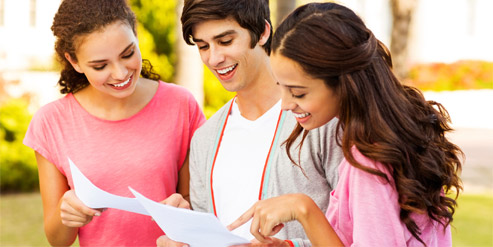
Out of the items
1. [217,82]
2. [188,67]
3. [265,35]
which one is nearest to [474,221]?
[188,67]

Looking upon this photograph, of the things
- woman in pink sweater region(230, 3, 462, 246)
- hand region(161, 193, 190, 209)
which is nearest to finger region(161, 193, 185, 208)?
hand region(161, 193, 190, 209)

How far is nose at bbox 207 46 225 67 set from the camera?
2.48 metres

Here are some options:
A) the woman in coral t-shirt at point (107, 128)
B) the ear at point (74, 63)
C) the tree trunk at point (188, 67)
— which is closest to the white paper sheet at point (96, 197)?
the woman in coral t-shirt at point (107, 128)

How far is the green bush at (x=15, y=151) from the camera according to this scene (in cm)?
816

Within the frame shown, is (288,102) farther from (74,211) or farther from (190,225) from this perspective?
(74,211)

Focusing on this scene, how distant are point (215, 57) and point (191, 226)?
75 centimetres

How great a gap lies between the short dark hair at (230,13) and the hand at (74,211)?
770mm

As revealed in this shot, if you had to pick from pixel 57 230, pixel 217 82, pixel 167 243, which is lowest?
pixel 217 82

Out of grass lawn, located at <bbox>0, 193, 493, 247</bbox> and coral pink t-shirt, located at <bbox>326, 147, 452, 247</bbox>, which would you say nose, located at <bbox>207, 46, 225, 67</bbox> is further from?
grass lawn, located at <bbox>0, 193, 493, 247</bbox>

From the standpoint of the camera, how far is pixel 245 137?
2.62 meters

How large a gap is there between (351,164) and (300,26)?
44cm

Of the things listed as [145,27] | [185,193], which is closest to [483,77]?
[145,27]

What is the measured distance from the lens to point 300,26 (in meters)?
1.92

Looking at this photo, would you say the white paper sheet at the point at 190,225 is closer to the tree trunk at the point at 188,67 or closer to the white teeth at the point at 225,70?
the white teeth at the point at 225,70
